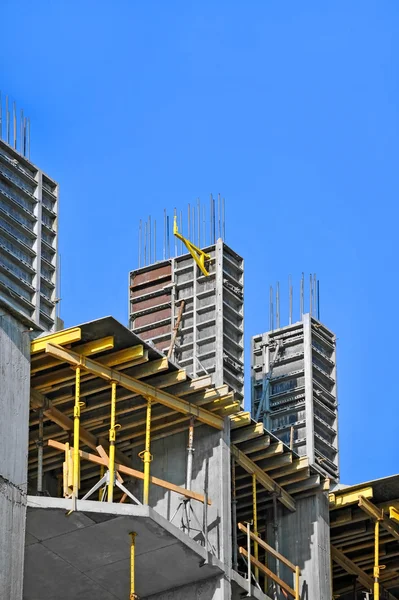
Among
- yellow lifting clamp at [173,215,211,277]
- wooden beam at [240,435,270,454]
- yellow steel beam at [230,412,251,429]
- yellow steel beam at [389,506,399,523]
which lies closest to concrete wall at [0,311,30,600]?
yellow steel beam at [230,412,251,429]

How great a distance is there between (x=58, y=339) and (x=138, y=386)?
8.49 ft

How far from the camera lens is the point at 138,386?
3856cm

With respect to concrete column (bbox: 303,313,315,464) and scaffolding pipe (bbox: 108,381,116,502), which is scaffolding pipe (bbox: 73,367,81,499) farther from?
concrete column (bbox: 303,313,315,464)

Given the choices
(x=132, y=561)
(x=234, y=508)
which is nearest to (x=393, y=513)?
(x=234, y=508)

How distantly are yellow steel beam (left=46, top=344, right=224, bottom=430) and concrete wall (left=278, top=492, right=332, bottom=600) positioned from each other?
4436mm

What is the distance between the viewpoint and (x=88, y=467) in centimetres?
4169

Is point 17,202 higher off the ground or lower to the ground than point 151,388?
higher

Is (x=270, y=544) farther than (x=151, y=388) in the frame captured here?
Yes

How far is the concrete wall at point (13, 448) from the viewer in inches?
1346

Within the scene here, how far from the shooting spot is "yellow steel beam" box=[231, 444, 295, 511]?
42094 mm

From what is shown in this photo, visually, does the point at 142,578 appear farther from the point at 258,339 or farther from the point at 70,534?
the point at 258,339

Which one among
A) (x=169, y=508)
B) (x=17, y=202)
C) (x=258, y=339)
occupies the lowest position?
(x=169, y=508)

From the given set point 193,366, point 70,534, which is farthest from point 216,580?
point 193,366

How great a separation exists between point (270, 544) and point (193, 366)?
4.54 meters
